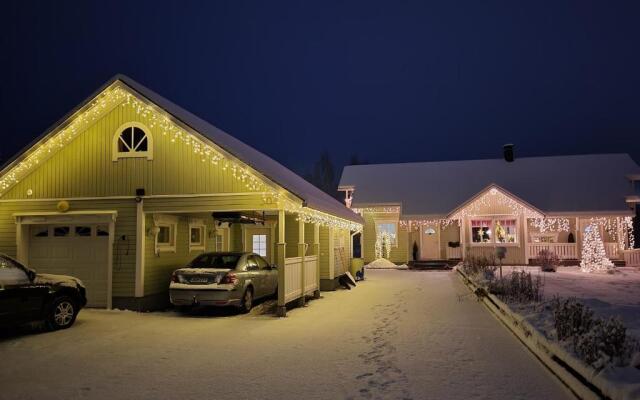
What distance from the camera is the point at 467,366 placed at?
7.20 metres

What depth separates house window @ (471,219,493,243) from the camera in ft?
96.3

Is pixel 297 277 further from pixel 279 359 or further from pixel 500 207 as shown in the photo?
pixel 500 207

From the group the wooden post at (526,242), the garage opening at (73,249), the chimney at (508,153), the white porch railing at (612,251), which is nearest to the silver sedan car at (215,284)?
the garage opening at (73,249)

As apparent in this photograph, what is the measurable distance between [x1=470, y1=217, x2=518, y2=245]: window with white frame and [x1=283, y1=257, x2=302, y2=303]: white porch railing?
719 inches

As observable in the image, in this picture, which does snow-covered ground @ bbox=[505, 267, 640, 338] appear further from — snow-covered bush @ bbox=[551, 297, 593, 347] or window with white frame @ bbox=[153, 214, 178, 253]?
window with white frame @ bbox=[153, 214, 178, 253]

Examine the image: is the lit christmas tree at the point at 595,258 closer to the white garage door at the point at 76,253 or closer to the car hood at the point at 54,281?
the white garage door at the point at 76,253

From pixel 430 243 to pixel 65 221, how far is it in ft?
75.6

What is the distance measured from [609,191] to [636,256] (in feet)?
15.4

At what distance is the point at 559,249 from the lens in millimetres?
28906

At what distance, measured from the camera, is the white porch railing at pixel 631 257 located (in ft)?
90.2

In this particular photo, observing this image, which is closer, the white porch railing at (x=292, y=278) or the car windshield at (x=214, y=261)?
the white porch railing at (x=292, y=278)

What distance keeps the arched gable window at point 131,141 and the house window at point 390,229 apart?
822 inches

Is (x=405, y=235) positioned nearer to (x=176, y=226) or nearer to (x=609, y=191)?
(x=609, y=191)

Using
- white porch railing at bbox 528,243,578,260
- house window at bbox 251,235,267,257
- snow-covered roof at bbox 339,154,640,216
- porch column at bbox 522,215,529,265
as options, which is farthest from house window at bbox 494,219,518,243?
house window at bbox 251,235,267,257
